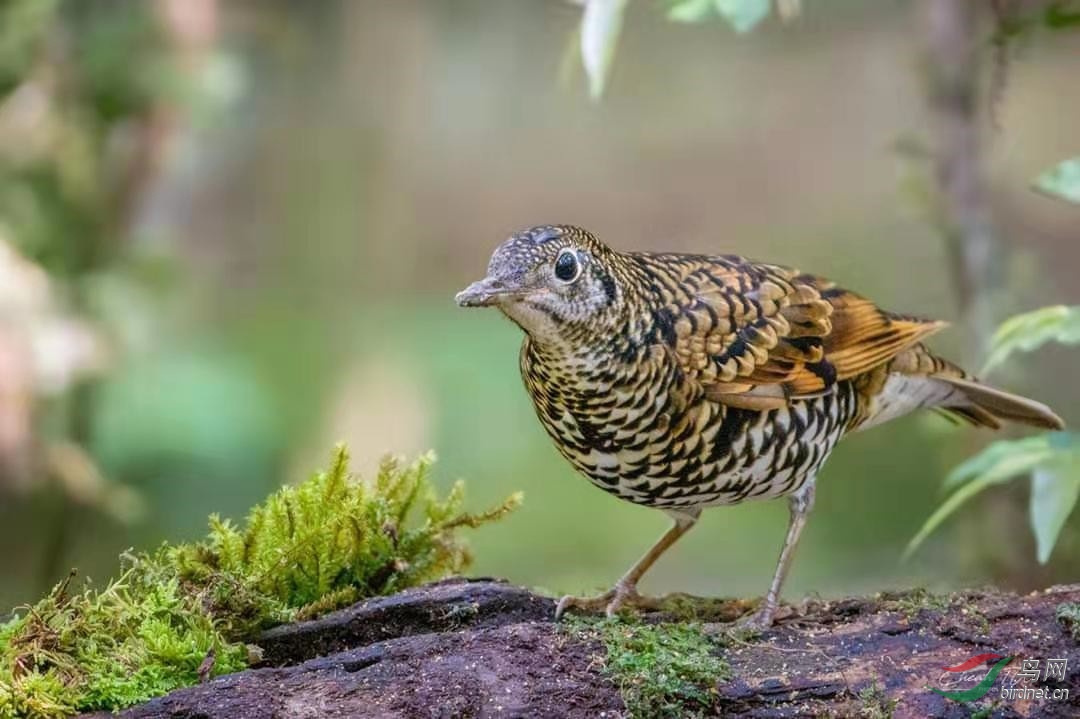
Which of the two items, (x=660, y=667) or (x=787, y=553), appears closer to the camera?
(x=660, y=667)

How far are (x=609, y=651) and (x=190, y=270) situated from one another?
12.0 ft

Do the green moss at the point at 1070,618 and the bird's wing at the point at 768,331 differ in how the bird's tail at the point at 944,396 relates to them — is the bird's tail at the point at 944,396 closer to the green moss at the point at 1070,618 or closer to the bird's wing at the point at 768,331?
the bird's wing at the point at 768,331

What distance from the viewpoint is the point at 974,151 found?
413 centimetres

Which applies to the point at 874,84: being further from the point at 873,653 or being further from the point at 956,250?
the point at 873,653

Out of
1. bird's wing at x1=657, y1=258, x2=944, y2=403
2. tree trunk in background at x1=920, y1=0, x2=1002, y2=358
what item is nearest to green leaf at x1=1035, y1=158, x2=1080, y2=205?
bird's wing at x1=657, y1=258, x2=944, y2=403

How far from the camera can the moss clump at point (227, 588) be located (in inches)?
81.6

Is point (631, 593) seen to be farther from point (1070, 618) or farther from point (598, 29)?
point (598, 29)

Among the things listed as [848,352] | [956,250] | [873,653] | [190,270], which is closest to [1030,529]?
[956,250]

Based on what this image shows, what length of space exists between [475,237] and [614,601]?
9.77 ft

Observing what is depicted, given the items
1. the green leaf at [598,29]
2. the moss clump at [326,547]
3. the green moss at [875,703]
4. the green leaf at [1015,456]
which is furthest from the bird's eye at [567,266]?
the green leaf at [1015,456]

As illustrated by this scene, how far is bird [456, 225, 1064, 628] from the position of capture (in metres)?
2.27

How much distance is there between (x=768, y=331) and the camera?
2.64 meters

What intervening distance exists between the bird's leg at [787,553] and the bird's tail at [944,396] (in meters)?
0.33

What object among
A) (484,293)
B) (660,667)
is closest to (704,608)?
(660,667)
